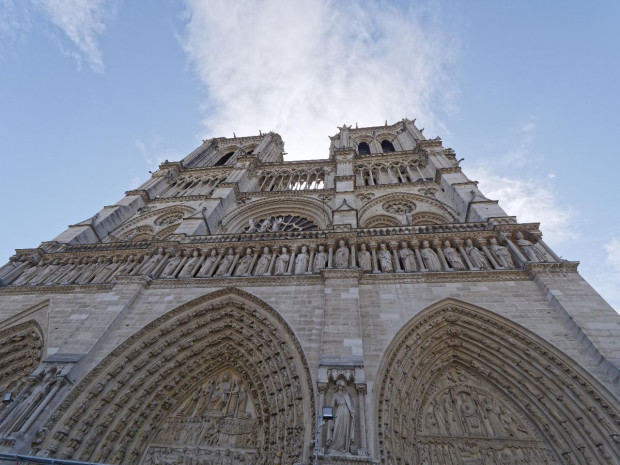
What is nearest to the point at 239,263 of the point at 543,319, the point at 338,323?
the point at 338,323

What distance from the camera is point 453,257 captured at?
823cm

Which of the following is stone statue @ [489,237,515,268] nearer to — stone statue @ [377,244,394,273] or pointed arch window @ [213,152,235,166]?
stone statue @ [377,244,394,273]

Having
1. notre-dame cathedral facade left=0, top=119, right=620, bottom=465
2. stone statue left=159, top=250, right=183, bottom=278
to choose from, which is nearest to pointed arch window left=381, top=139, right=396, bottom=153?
notre-dame cathedral facade left=0, top=119, right=620, bottom=465

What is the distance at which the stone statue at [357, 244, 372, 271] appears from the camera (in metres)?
8.34

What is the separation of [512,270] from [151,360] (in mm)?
8329

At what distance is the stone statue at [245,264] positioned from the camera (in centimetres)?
877

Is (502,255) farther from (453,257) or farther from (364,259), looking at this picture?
(364,259)

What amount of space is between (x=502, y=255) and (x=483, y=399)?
3.44m

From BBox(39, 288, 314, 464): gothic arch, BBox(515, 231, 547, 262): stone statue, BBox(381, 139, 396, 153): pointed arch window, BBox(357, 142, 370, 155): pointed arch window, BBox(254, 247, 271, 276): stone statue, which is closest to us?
BBox(39, 288, 314, 464): gothic arch

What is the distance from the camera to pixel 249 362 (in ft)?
24.0

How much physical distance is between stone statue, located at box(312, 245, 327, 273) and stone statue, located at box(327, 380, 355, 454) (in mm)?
3478

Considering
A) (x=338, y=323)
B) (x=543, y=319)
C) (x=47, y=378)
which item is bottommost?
(x=47, y=378)

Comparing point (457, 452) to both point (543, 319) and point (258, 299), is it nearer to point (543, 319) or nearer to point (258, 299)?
point (543, 319)

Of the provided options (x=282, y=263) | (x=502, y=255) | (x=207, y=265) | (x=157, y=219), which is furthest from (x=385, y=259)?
(x=157, y=219)
